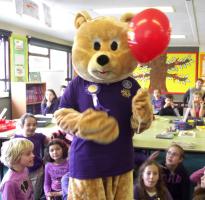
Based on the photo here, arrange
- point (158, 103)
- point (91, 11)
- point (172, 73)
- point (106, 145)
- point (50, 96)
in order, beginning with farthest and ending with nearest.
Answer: point (172, 73), point (158, 103), point (50, 96), point (91, 11), point (106, 145)

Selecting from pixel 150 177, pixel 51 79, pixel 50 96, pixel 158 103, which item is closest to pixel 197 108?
pixel 158 103

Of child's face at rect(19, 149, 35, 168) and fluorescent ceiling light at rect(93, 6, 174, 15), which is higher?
fluorescent ceiling light at rect(93, 6, 174, 15)

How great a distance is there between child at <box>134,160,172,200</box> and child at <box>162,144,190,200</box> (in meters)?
0.30

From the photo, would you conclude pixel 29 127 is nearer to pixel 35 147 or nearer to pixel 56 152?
pixel 35 147

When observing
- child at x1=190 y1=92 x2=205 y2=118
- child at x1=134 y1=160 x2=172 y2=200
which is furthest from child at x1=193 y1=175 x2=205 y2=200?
child at x1=190 y1=92 x2=205 y2=118

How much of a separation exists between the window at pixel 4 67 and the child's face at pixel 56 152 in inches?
139

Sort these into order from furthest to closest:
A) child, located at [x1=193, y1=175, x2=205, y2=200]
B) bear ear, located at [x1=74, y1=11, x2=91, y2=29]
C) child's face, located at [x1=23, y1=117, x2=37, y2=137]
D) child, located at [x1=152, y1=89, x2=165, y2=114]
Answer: child, located at [x1=152, y1=89, x2=165, y2=114] → child's face, located at [x1=23, y1=117, x2=37, y2=137] → child, located at [x1=193, y1=175, x2=205, y2=200] → bear ear, located at [x1=74, y1=11, x2=91, y2=29]

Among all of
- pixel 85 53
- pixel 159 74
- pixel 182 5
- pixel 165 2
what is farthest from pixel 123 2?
pixel 159 74

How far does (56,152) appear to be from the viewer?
2465mm

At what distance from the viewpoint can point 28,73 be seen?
6.50m

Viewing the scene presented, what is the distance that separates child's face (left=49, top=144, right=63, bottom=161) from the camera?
2467 mm

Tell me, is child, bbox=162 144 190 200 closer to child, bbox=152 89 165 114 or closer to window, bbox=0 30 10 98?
child, bbox=152 89 165 114

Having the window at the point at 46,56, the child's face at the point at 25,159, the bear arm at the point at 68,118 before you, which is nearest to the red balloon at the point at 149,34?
the bear arm at the point at 68,118

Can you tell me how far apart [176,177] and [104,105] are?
1454 mm
